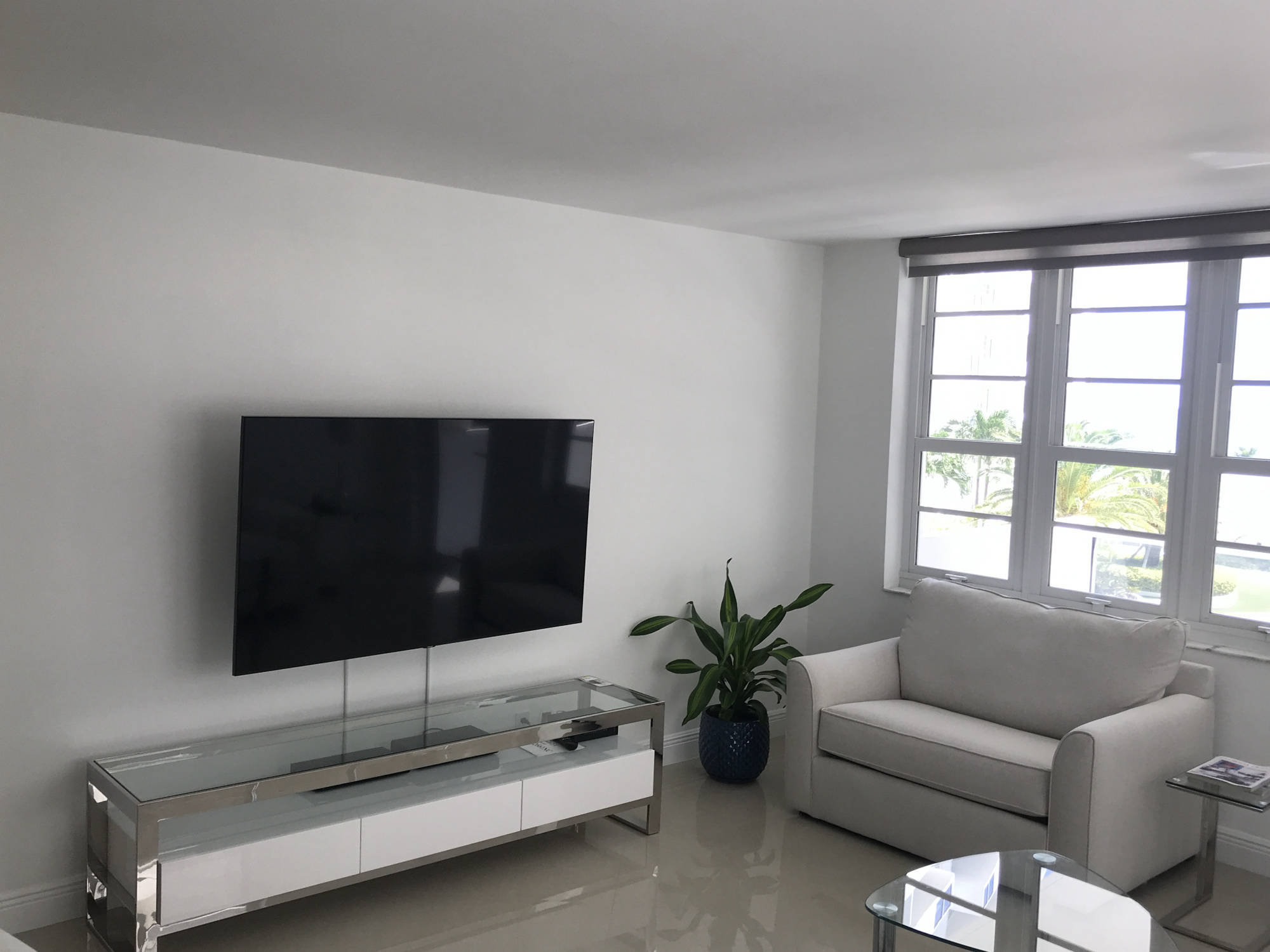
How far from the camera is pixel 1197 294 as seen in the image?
4168 mm

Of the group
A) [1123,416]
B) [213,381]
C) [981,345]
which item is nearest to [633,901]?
[213,381]

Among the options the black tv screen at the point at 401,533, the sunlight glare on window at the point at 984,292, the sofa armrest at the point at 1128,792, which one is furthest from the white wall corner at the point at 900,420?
the black tv screen at the point at 401,533

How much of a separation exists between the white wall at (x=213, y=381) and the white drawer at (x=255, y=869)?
1.74 feet

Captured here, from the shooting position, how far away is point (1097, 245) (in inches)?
169

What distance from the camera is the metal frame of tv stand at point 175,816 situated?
291 cm

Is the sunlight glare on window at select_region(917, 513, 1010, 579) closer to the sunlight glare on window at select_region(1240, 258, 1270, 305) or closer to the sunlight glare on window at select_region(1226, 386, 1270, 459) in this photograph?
the sunlight glare on window at select_region(1226, 386, 1270, 459)

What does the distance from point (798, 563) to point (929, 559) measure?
2.17 ft

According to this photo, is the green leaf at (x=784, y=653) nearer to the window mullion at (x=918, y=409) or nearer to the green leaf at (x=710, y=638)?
the green leaf at (x=710, y=638)

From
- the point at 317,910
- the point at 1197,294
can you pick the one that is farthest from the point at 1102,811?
the point at 317,910

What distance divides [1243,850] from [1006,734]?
101cm

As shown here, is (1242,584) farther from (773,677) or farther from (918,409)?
(773,677)

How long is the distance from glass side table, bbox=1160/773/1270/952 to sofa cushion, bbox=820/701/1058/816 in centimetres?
45

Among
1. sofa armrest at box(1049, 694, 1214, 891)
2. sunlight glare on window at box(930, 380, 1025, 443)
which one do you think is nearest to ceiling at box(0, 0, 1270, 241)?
sunlight glare on window at box(930, 380, 1025, 443)

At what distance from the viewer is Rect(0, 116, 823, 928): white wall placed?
3131 mm
